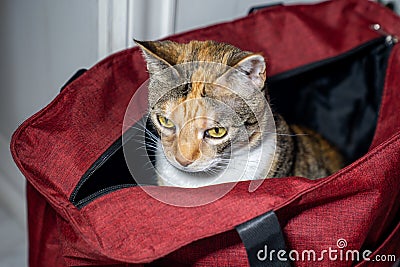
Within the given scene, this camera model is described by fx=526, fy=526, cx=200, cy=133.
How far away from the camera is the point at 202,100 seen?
0.86m

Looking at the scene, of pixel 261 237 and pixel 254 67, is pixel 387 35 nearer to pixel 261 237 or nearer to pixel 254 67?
pixel 254 67

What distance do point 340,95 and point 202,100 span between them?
64 centimetres

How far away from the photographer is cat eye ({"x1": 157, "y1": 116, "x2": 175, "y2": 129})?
884 millimetres

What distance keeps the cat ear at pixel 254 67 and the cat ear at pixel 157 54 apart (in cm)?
12

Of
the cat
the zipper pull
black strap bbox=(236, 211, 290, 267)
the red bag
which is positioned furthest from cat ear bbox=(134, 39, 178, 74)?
the zipper pull

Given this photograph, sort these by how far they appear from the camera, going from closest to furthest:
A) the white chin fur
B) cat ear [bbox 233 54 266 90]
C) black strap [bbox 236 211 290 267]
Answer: black strap [bbox 236 211 290 267]
cat ear [bbox 233 54 266 90]
the white chin fur

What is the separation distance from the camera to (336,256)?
2.62 ft

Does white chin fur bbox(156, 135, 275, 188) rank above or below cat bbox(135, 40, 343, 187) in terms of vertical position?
below

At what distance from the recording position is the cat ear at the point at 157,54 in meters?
0.85

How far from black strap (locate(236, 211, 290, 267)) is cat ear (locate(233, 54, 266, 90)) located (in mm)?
248

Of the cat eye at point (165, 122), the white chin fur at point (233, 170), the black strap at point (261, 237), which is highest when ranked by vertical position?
the cat eye at point (165, 122)

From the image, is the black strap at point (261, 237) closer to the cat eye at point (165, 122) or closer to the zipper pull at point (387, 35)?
the cat eye at point (165, 122)

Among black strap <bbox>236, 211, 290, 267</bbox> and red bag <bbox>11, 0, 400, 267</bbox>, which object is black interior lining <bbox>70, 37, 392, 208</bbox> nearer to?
red bag <bbox>11, 0, 400, 267</bbox>

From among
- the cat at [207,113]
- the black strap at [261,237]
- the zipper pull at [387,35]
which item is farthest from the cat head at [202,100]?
the zipper pull at [387,35]
